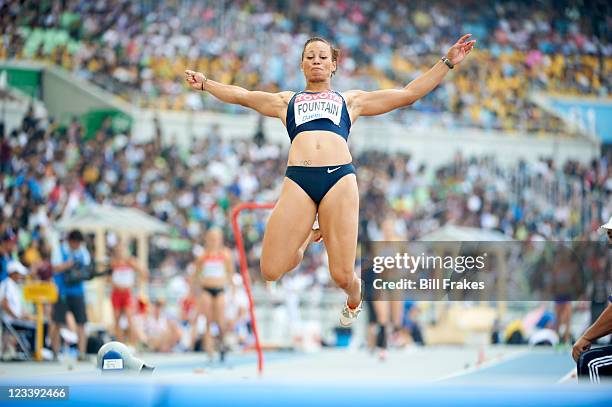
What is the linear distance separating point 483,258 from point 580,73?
19.4 metres

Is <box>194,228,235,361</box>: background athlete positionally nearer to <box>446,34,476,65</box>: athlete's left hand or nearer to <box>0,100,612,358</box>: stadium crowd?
<box>0,100,612,358</box>: stadium crowd

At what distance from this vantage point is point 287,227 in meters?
6.51

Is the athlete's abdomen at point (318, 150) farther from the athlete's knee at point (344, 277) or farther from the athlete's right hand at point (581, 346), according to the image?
the athlete's right hand at point (581, 346)

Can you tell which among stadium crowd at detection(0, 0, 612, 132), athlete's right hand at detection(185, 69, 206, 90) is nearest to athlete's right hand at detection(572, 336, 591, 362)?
athlete's right hand at detection(185, 69, 206, 90)

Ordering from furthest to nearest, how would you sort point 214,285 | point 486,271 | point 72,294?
point 214,285, point 72,294, point 486,271

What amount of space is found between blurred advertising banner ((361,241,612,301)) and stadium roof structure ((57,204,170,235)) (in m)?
6.24

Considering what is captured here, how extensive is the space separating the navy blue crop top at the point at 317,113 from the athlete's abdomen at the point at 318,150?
4 cm

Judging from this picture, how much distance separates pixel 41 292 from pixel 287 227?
7494mm

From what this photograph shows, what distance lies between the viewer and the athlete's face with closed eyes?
665 cm

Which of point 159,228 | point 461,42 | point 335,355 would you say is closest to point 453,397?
point 461,42

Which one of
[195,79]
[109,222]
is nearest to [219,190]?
[109,222]

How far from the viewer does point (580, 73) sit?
86.6 feet

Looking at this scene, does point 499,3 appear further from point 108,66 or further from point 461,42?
point 461,42

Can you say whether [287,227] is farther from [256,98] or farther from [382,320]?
[382,320]
